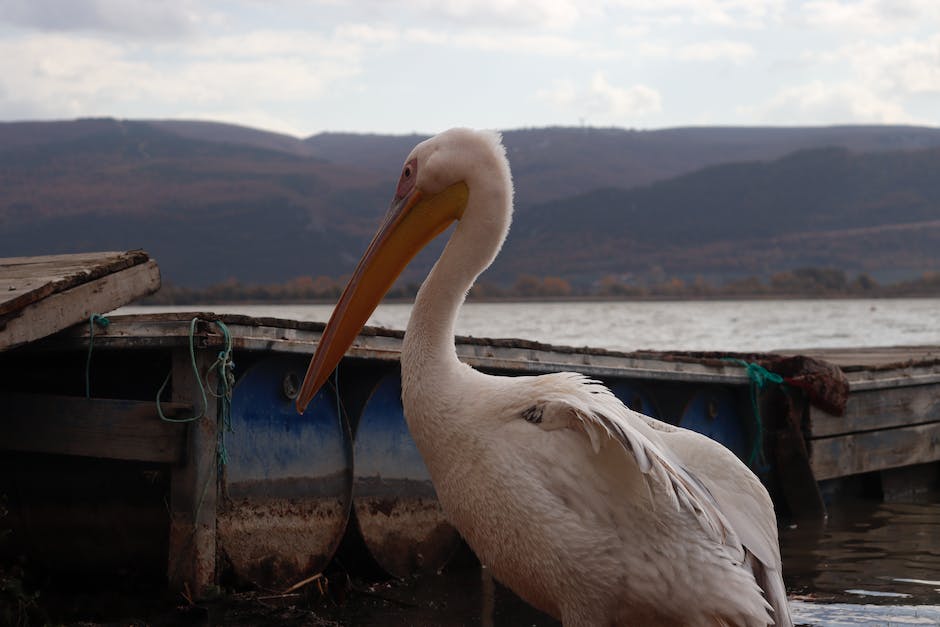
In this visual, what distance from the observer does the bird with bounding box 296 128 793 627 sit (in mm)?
3584

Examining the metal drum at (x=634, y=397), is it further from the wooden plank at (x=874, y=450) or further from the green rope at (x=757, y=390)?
the wooden plank at (x=874, y=450)

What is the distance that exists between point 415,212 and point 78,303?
1.85 metres

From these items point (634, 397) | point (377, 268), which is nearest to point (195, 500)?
point (377, 268)

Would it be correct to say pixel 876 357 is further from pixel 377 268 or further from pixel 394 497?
pixel 377 268

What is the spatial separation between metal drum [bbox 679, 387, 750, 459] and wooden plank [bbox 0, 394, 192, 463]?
3791 millimetres

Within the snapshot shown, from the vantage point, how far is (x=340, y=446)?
18.7 feet

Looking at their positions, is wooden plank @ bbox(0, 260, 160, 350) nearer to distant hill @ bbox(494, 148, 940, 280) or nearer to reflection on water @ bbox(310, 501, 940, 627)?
reflection on water @ bbox(310, 501, 940, 627)

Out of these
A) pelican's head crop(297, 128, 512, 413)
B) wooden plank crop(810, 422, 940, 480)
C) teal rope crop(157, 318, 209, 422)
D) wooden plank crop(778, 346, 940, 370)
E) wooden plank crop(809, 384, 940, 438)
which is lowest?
wooden plank crop(810, 422, 940, 480)

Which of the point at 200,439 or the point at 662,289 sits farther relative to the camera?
the point at 662,289

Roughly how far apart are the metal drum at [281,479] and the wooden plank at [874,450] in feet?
13.0

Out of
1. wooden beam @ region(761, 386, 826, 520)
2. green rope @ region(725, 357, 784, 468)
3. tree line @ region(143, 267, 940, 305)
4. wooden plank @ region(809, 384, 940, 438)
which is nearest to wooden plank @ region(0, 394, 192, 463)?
green rope @ region(725, 357, 784, 468)

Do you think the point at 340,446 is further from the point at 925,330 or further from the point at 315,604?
the point at 925,330

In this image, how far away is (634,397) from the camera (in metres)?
7.29

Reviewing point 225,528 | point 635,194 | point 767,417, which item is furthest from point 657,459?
point 635,194
